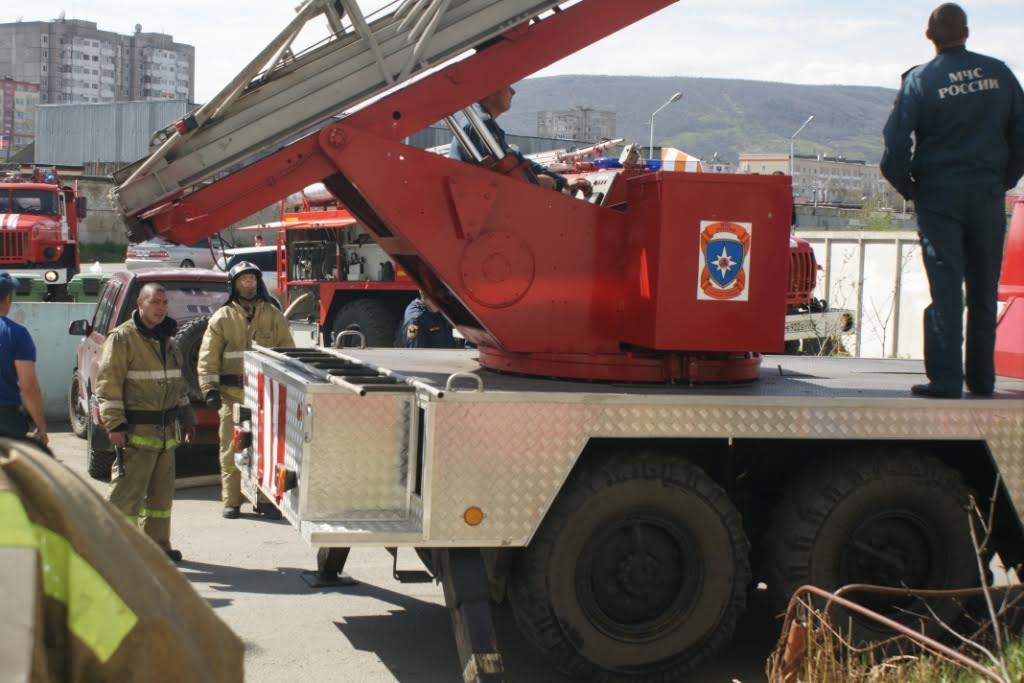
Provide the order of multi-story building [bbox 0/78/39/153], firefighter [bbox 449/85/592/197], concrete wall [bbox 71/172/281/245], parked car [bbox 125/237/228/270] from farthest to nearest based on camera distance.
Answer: multi-story building [bbox 0/78/39/153]
concrete wall [bbox 71/172/281/245]
parked car [bbox 125/237/228/270]
firefighter [bbox 449/85/592/197]

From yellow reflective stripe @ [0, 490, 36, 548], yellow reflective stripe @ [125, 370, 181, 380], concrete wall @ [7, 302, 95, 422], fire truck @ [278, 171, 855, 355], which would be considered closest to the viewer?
yellow reflective stripe @ [0, 490, 36, 548]

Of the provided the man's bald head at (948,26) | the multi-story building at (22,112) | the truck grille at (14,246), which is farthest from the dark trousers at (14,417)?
the multi-story building at (22,112)

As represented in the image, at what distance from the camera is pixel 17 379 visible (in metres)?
7.89

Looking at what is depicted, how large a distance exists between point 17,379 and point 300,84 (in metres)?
3.28

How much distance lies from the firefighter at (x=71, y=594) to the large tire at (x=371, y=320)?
56.3ft

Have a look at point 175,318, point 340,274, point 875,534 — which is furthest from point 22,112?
point 875,534

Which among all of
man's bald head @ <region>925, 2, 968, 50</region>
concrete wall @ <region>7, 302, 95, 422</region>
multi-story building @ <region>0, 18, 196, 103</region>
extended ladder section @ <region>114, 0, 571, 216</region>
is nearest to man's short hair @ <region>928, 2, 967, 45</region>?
man's bald head @ <region>925, 2, 968, 50</region>

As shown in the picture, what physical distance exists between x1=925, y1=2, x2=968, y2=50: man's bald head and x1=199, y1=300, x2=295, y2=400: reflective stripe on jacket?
5249mm

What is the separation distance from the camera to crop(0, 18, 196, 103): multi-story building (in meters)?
172

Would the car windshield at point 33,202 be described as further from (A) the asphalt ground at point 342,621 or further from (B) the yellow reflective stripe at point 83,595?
(B) the yellow reflective stripe at point 83,595

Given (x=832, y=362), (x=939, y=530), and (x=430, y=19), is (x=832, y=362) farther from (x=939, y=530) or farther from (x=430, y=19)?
(x=430, y=19)

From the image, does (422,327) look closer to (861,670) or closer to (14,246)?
(861,670)

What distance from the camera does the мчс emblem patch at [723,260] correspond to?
232 inches

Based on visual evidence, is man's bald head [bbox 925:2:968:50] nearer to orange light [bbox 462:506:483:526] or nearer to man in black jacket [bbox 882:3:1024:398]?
man in black jacket [bbox 882:3:1024:398]
